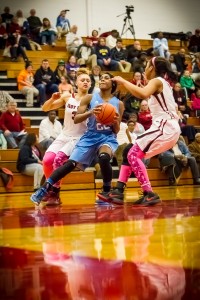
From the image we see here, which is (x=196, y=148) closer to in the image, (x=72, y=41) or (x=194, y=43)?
(x=72, y=41)

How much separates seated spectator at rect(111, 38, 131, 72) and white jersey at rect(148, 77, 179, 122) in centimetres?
1010

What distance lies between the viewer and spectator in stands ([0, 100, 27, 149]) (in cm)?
1135

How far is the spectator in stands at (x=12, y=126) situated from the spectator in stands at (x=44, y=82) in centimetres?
197

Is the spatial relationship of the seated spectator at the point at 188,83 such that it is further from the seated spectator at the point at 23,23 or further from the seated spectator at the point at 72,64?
the seated spectator at the point at 23,23

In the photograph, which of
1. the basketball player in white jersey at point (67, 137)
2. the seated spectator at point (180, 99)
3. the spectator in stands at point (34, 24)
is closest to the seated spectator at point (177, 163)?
the seated spectator at point (180, 99)

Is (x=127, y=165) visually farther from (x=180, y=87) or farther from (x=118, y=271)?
Result: (x=180, y=87)

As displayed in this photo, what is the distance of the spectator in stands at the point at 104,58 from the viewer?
15.9 metres

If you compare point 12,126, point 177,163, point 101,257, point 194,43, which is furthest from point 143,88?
point 194,43

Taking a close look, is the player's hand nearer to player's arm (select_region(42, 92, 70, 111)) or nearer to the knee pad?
player's arm (select_region(42, 92, 70, 111))

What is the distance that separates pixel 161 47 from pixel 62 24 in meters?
3.37

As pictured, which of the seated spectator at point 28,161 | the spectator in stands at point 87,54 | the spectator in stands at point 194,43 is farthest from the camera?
the spectator in stands at point 194,43

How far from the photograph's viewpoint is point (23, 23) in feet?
57.9

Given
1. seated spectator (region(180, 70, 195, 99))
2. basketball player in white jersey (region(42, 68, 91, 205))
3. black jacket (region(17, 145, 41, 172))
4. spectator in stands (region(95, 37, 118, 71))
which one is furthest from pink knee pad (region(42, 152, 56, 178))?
seated spectator (region(180, 70, 195, 99))

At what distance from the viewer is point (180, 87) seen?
15.5m
